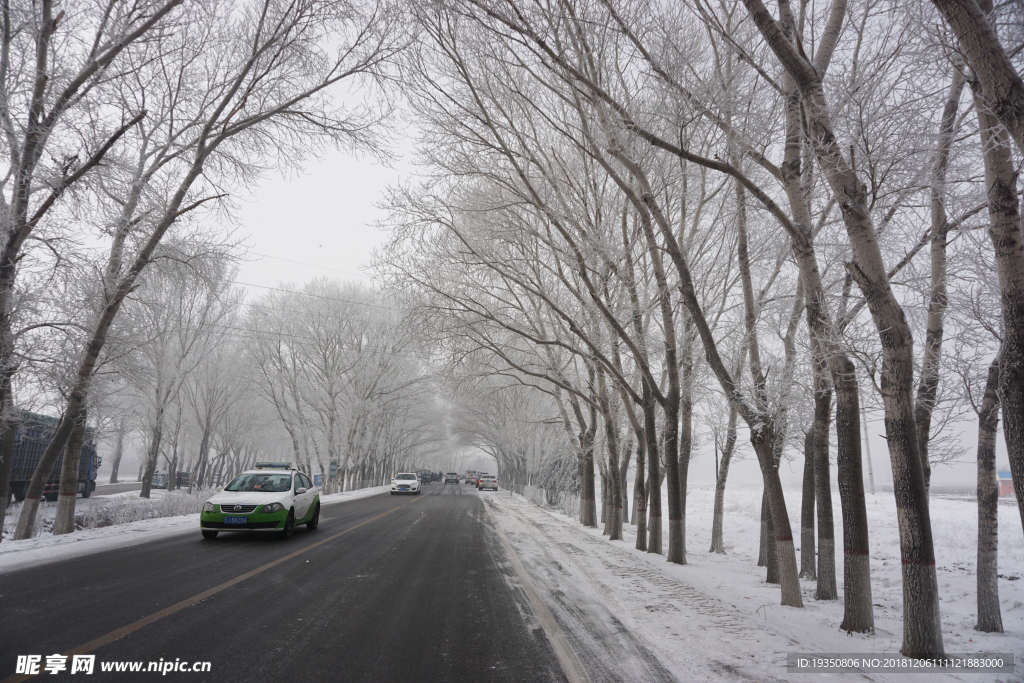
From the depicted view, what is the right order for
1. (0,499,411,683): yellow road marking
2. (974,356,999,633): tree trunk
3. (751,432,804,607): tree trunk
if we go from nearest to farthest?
(0,499,411,683): yellow road marking, (751,432,804,607): tree trunk, (974,356,999,633): tree trunk

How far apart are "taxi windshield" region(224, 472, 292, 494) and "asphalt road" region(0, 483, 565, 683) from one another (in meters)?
2.37

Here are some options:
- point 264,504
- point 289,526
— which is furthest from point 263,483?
point 264,504

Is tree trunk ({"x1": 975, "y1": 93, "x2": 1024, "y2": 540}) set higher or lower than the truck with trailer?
higher

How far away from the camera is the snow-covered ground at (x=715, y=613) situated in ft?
15.0

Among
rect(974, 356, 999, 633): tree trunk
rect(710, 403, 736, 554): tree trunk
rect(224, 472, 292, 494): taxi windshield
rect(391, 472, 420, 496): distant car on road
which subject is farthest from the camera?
rect(391, 472, 420, 496): distant car on road

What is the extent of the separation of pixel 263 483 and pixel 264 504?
1.47m

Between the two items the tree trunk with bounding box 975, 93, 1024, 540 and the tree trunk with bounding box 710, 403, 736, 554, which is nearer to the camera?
the tree trunk with bounding box 975, 93, 1024, 540

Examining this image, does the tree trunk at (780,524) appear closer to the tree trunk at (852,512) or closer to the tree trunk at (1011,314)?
the tree trunk at (852,512)

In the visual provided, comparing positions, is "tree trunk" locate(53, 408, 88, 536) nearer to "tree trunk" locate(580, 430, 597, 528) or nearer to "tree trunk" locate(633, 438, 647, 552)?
"tree trunk" locate(633, 438, 647, 552)

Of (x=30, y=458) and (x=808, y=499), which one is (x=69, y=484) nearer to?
(x=30, y=458)

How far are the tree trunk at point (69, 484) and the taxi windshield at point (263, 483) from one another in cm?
316

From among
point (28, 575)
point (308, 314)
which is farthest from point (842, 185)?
point (308, 314)

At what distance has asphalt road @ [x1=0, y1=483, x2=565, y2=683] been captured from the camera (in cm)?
404

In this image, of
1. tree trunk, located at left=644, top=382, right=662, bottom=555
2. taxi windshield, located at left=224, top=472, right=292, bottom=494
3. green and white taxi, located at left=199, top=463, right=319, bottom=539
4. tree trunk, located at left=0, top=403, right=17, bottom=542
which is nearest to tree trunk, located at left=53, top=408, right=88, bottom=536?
tree trunk, located at left=0, top=403, right=17, bottom=542
